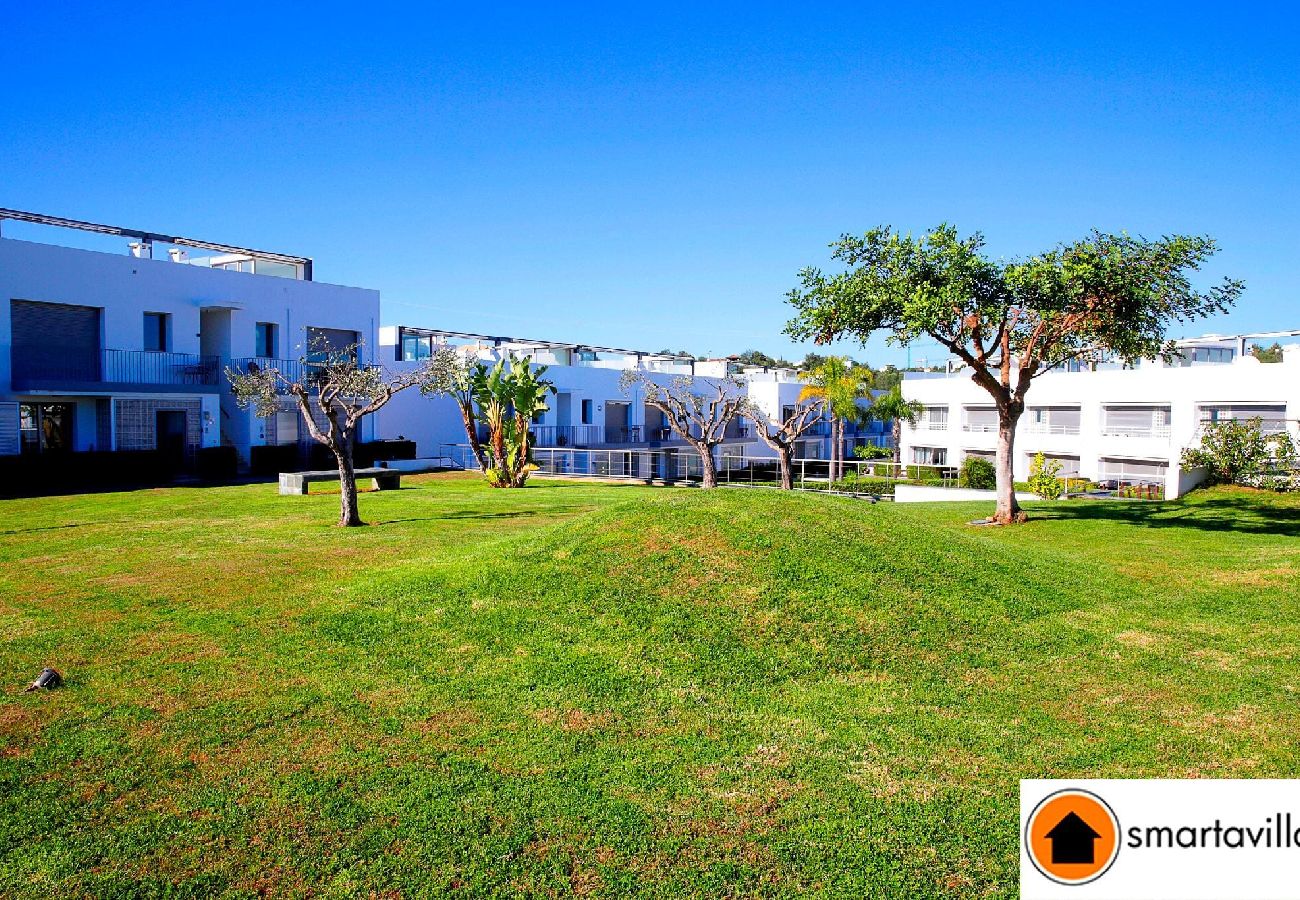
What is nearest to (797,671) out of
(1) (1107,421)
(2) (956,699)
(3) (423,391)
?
(2) (956,699)

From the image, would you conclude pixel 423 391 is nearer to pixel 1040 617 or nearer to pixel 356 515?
pixel 356 515

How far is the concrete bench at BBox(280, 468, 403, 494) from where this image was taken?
70.0 ft

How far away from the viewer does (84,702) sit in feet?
22.7

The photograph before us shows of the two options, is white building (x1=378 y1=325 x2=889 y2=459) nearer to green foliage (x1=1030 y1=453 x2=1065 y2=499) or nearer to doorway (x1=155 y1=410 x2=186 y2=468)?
doorway (x1=155 y1=410 x2=186 y2=468)

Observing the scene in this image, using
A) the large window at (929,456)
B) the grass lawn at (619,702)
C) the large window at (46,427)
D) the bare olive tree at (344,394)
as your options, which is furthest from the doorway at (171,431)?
the large window at (929,456)

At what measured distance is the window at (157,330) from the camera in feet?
94.8

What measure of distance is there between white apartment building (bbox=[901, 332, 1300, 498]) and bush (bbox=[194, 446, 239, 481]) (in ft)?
89.2

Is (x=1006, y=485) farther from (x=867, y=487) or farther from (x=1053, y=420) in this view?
(x=1053, y=420)

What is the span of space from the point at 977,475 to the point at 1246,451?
13322mm

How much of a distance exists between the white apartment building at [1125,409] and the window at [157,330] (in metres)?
29.8

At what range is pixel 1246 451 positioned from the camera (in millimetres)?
21359

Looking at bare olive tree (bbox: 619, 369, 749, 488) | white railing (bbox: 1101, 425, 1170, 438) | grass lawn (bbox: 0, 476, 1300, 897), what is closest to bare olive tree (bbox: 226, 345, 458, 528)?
grass lawn (bbox: 0, 476, 1300, 897)

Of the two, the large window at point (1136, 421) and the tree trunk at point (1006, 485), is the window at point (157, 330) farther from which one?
the large window at point (1136, 421)

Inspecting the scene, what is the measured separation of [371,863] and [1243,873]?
4032mm
